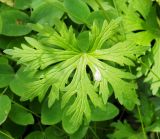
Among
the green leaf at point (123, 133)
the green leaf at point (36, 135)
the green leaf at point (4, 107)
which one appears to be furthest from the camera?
the green leaf at point (123, 133)

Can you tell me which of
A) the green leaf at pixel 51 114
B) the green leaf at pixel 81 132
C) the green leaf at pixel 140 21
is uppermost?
the green leaf at pixel 140 21

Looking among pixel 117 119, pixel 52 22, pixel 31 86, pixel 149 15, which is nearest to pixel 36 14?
pixel 52 22

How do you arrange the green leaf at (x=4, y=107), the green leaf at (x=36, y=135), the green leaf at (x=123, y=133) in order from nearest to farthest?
the green leaf at (x=4, y=107) → the green leaf at (x=36, y=135) → the green leaf at (x=123, y=133)

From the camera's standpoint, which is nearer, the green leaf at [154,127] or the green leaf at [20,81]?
the green leaf at [20,81]

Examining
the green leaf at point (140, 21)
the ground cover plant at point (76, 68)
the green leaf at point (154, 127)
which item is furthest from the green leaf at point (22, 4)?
the green leaf at point (154, 127)

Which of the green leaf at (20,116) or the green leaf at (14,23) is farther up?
the green leaf at (14,23)

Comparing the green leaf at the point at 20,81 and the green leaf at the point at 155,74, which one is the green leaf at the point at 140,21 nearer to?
the green leaf at the point at 155,74

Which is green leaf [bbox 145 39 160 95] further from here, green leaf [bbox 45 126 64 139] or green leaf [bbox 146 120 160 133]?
green leaf [bbox 45 126 64 139]
